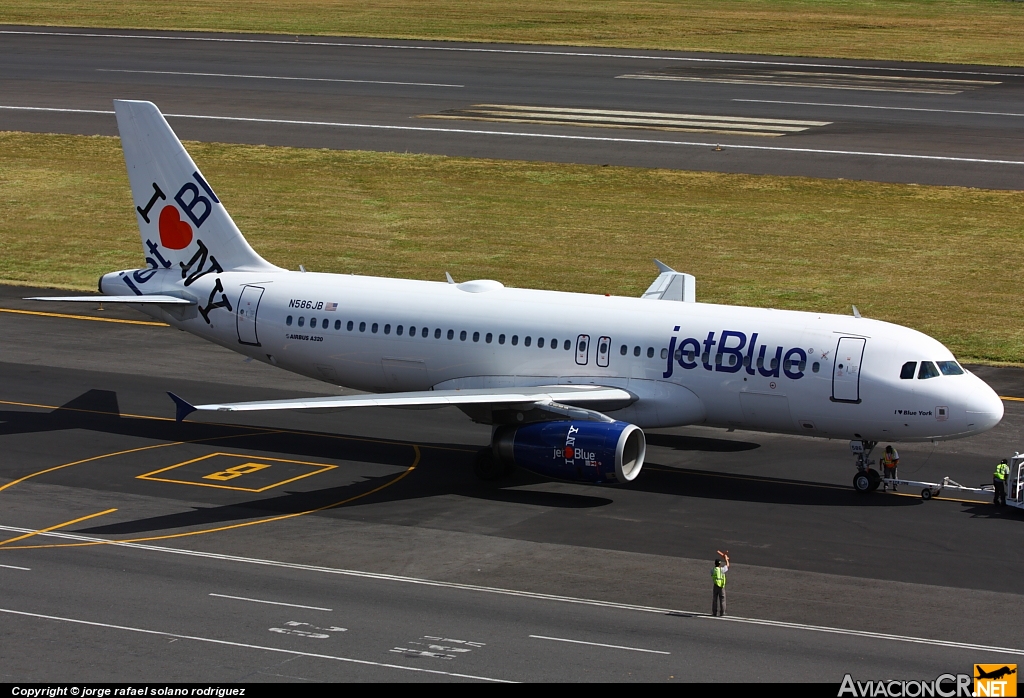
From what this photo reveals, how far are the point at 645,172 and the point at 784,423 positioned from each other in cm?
4517

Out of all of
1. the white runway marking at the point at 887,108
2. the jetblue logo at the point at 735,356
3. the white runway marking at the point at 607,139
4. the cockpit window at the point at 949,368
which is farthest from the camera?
the white runway marking at the point at 887,108

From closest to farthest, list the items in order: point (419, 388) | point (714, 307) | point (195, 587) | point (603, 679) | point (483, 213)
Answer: point (603, 679), point (195, 587), point (714, 307), point (419, 388), point (483, 213)

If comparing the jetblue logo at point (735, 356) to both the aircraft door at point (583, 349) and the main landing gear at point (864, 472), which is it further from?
the main landing gear at point (864, 472)

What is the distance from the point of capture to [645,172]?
84500 mm

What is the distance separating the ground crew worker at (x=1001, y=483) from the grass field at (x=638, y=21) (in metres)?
82.6

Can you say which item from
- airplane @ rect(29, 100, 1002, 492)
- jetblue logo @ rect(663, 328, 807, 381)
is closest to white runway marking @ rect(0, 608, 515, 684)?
airplane @ rect(29, 100, 1002, 492)

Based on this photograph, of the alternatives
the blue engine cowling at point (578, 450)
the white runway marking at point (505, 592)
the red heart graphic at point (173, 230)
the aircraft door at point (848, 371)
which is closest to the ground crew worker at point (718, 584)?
the white runway marking at point (505, 592)

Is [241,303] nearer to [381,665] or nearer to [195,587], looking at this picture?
[195,587]

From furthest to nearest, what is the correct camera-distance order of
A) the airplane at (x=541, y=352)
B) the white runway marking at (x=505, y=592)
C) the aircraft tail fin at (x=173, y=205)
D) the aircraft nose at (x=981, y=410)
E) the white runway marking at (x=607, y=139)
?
the white runway marking at (x=607, y=139), the aircraft tail fin at (x=173, y=205), the airplane at (x=541, y=352), the aircraft nose at (x=981, y=410), the white runway marking at (x=505, y=592)

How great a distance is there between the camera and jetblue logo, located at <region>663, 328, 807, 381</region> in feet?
133

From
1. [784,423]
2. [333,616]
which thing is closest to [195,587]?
[333,616]

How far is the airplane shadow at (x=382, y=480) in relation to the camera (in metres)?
39.8

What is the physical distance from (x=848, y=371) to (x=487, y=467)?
10734 mm

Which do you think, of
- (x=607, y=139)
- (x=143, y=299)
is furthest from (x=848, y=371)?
(x=607, y=139)
